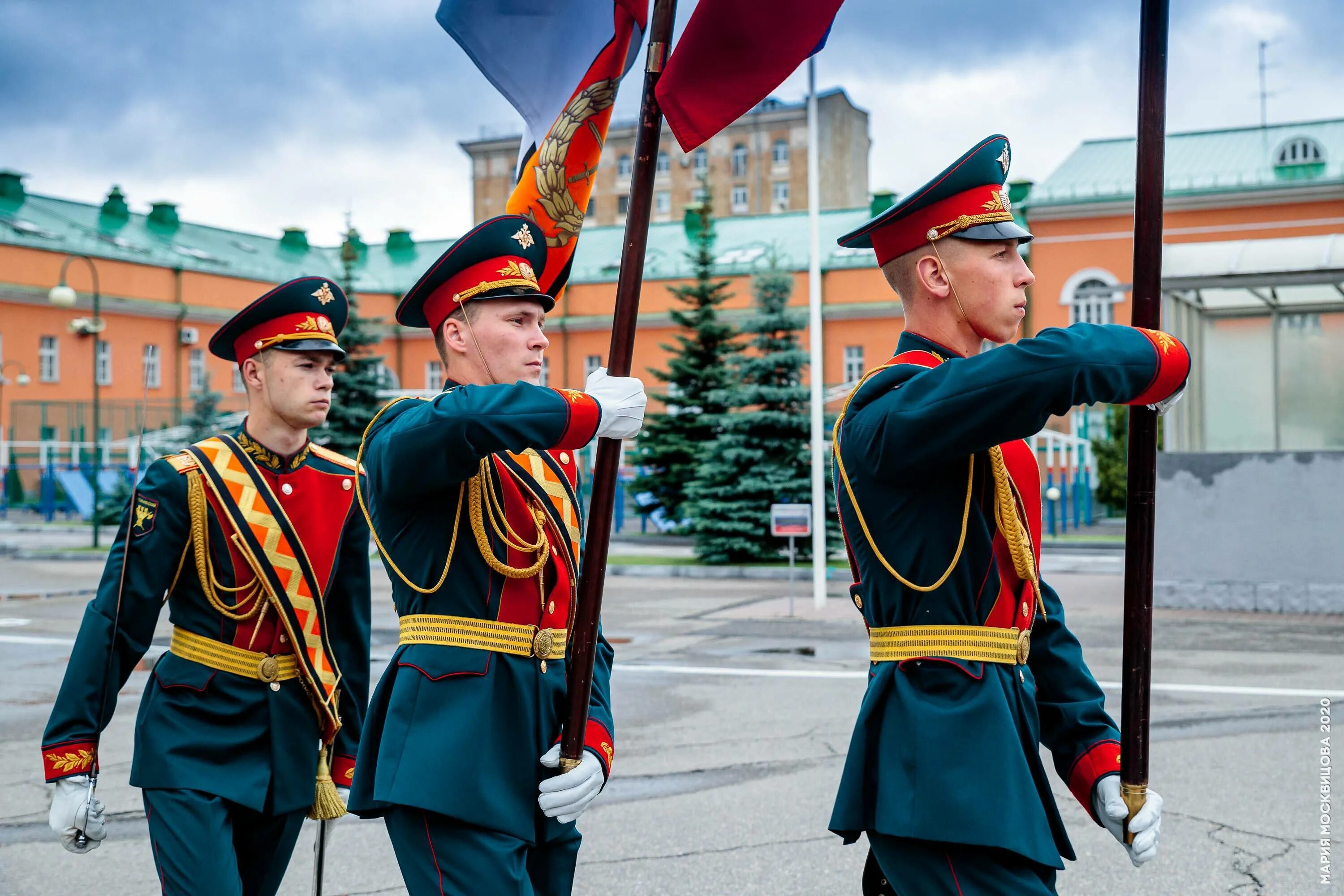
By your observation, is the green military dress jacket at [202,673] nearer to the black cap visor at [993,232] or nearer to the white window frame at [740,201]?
the black cap visor at [993,232]

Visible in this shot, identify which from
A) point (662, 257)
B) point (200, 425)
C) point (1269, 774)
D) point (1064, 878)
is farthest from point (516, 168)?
point (662, 257)

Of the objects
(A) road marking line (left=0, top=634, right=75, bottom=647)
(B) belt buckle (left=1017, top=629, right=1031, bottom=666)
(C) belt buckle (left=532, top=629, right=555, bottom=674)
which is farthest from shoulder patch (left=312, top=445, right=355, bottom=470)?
(A) road marking line (left=0, top=634, right=75, bottom=647)

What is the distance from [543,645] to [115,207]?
49796 mm

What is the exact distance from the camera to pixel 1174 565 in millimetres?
14312

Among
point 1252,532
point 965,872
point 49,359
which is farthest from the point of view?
point 49,359

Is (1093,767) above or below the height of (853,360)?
below

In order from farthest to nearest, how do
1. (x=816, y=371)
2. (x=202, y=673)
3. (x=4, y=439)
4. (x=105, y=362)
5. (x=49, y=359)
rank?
(x=105, y=362) < (x=49, y=359) < (x=4, y=439) < (x=816, y=371) < (x=202, y=673)

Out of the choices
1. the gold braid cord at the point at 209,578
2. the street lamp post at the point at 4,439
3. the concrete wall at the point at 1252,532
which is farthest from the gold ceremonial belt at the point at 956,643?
the street lamp post at the point at 4,439

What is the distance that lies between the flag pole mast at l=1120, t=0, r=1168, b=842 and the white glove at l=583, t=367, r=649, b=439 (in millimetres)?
1023

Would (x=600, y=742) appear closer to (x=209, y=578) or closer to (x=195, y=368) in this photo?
(x=209, y=578)

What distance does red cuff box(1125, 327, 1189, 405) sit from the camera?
238 centimetres

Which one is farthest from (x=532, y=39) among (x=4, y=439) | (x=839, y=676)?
(x=4, y=439)

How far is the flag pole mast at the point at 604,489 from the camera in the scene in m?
2.90

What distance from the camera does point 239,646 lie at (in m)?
3.73
